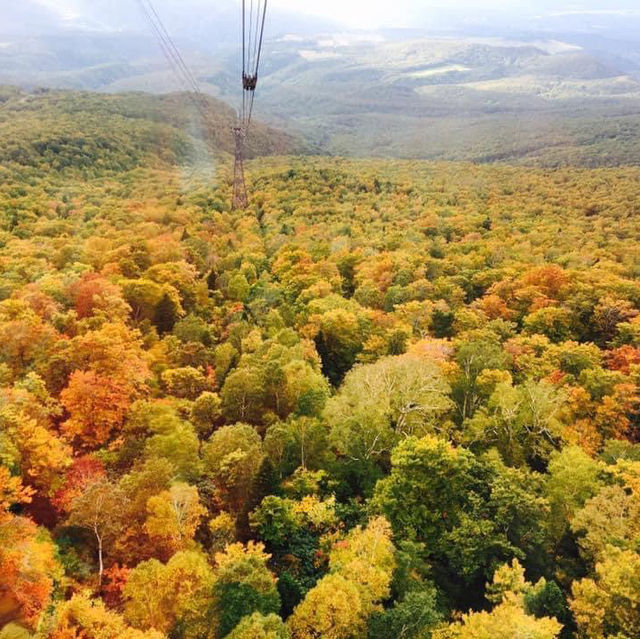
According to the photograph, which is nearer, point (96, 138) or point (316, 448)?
point (316, 448)

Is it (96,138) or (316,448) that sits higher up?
(96,138)

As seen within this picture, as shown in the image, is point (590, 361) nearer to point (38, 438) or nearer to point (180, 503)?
point (180, 503)

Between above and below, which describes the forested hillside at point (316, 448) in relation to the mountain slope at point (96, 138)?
below

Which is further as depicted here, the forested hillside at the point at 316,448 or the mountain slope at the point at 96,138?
the mountain slope at the point at 96,138

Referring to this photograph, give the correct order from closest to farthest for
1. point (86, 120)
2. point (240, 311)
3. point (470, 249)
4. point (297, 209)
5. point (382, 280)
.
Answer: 1. point (240, 311)
2. point (382, 280)
3. point (470, 249)
4. point (297, 209)
5. point (86, 120)

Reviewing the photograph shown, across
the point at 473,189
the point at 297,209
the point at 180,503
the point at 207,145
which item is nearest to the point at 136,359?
the point at 180,503

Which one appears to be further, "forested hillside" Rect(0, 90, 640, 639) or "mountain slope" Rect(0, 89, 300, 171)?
"mountain slope" Rect(0, 89, 300, 171)

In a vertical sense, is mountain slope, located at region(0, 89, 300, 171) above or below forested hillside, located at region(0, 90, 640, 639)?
above

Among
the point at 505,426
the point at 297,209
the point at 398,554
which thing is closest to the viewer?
the point at 398,554
